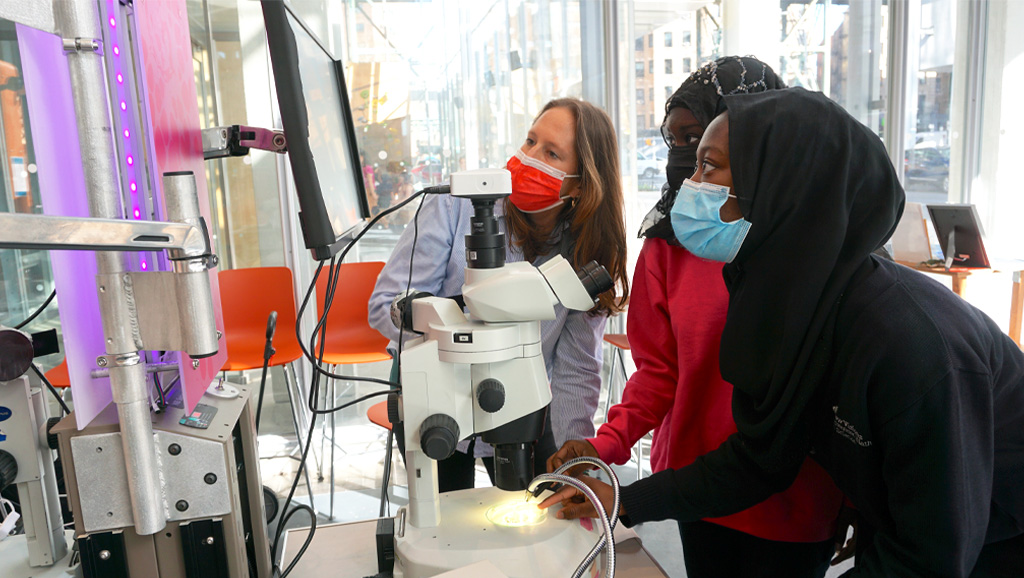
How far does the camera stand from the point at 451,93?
3861mm

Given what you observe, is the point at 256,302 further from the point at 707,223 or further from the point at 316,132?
the point at 707,223

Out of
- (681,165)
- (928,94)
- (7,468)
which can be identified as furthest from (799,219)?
(928,94)

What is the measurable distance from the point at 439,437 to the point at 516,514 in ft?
0.62

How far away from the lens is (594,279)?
33.1 inches

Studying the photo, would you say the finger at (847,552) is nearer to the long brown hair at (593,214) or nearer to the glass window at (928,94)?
the long brown hair at (593,214)

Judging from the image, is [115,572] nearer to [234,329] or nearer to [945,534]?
[945,534]

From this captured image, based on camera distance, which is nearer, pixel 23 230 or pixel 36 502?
pixel 23 230

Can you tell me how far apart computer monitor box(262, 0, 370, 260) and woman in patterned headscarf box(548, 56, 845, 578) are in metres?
0.54

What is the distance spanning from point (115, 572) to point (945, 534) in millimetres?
1011

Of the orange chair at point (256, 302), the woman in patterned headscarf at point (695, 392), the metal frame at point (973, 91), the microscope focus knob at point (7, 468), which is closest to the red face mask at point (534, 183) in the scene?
the woman in patterned headscarf at point (695, 392)

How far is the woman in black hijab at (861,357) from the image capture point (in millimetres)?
776

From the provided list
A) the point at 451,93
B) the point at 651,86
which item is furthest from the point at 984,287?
the point at 451,93

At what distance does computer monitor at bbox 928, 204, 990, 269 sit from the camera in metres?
3.47

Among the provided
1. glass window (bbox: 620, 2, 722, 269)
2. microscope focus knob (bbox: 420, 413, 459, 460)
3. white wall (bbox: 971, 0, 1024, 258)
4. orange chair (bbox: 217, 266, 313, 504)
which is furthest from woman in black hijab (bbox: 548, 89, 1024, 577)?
white wall (bbox: 971, 0, 1024, 258)
